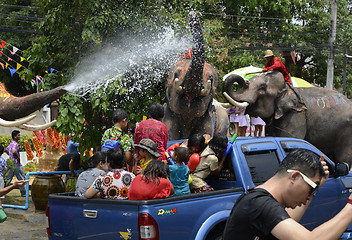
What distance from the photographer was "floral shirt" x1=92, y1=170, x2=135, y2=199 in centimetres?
577

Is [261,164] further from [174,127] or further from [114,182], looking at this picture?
[174,127]

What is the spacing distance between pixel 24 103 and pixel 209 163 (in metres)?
2.16

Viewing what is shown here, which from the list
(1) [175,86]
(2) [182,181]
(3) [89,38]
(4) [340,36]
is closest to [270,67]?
(1) [175,86]

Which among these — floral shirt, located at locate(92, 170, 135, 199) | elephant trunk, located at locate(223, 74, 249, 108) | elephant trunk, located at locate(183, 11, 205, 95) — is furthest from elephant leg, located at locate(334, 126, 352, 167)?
floral shirt, located at locate(92, 170, 135, 199)

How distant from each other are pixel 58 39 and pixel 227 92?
310 centimetres

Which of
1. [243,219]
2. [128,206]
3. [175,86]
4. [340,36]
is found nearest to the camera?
[243,219]

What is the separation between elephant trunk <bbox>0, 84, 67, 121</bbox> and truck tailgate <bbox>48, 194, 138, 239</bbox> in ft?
3.31

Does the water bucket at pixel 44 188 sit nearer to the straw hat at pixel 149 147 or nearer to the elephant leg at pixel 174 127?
the elephant leg at pixel 174 127

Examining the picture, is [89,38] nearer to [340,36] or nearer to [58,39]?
[58,39]

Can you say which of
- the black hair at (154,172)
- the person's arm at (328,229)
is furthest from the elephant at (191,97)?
the person's arm at (328,229)

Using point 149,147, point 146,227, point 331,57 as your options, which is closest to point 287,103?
point 149,147

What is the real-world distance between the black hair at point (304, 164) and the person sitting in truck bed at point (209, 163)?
2.93 metres

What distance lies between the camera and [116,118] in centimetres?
740

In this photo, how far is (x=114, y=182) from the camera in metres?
5.84
